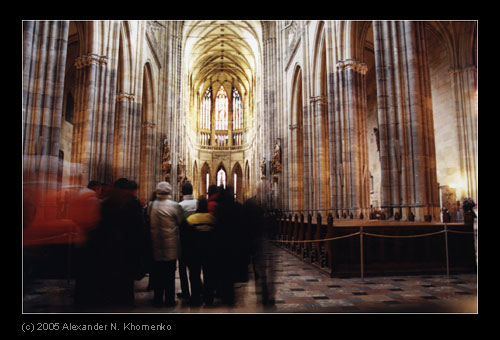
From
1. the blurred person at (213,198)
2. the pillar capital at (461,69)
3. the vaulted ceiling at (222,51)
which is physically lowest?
the blurred person at (213,198)

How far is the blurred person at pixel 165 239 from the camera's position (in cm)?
413

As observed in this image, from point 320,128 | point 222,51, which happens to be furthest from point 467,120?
point 222,51

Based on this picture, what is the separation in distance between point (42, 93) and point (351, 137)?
9.77 meters

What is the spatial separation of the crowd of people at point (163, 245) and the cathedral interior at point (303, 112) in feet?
2.70

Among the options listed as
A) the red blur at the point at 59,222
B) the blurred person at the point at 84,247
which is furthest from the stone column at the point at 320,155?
the blurred person at the point at 84,247

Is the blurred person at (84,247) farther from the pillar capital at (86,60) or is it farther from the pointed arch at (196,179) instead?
the pointed arch at (196,179)

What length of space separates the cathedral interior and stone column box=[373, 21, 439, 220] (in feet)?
0.09

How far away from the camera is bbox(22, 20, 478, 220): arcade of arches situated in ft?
28.3

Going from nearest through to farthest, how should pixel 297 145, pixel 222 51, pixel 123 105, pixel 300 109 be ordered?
pixel 123 105 → pixel 297 145 → pixel 300 109 → pixel 222 51

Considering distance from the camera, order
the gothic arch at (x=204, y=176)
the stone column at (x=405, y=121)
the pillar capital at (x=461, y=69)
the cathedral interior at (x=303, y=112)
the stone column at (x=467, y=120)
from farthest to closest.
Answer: the gothic arch at (x=204, y=176) → the pillar capital at (x=461, y=69) → the stone column at (x=467, y=120) → the stone column at (x=405, y=121) → the cathedral interior at (x=303, y=112)

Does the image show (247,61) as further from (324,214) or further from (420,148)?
(420,148)

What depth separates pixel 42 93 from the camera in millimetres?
7730

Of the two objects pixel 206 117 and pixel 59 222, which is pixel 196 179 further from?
pixel 59 222

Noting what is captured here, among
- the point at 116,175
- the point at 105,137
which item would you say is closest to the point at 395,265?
the point at 105,137
